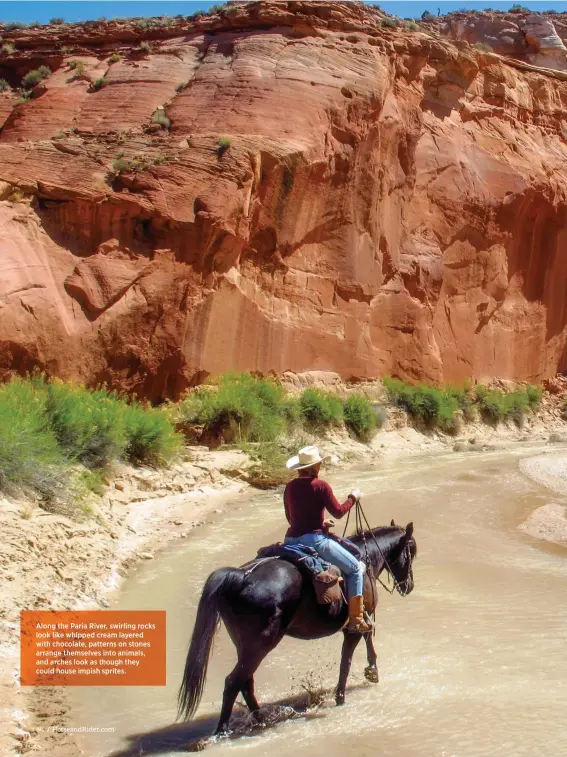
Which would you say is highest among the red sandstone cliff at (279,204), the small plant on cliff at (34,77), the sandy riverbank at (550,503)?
the small plant on cliff at (34,77)

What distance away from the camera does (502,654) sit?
242 inches

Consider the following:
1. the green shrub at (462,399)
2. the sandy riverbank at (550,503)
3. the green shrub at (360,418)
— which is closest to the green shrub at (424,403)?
the green shrub at (462,399)

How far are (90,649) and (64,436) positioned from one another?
4929 millimetres

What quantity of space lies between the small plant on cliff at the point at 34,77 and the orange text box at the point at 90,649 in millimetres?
19610

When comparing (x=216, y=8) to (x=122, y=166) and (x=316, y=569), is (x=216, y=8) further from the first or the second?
(x=316, y=569)

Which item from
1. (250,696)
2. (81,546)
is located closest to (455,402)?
(81,546)

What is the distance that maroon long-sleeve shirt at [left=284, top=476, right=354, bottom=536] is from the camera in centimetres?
546

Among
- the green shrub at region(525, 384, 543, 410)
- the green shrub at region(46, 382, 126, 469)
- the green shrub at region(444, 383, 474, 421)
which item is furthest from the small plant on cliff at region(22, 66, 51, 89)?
the green shrub at region(525, 384, 543, 410)

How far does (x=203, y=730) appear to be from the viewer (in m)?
4.92

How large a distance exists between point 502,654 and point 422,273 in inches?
708

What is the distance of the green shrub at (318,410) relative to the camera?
1678cm

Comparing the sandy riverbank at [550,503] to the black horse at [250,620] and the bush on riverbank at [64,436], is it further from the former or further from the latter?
the black horse at [250,620]

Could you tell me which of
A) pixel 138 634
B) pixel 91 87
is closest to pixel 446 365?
pixel 91 87

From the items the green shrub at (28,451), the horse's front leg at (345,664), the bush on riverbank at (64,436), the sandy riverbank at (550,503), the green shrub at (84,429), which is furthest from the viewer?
the sandy riverbank at (550,503)
